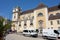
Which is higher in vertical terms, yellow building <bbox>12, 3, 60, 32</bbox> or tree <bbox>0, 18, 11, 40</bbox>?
yellow building <bbox>12, 3, 60, 32</bbox>

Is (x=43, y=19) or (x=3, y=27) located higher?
(x=43, y=19)

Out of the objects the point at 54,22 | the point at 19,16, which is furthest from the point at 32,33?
the point at 19,16

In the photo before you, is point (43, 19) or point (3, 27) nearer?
point (3, 27)

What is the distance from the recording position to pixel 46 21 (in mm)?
52438

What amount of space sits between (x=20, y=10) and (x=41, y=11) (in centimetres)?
2308

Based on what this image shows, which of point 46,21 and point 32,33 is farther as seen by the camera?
point 46,21

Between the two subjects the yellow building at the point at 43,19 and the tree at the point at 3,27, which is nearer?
the tree at the point at 3,27

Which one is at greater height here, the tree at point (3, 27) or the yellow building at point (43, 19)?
the yellow building at point (43, 19)

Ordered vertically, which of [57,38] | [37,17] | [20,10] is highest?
[20,10]

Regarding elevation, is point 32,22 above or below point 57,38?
above

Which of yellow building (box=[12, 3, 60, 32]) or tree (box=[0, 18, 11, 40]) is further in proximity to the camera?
yellow building (box=[12, 3, 60, 32])

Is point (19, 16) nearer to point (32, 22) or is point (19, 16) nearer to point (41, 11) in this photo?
point (32, 22)

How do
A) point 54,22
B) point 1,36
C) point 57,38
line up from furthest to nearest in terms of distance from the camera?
point 54,22 < point 57,38 < point 1,36

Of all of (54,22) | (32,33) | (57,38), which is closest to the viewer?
(57,38)
